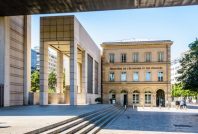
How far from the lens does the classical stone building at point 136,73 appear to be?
64.5 meters

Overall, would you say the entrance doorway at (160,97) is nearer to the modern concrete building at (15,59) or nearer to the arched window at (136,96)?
the arched window at (136,96)

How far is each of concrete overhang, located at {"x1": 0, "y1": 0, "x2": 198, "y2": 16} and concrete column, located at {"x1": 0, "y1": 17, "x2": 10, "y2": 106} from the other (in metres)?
1.16

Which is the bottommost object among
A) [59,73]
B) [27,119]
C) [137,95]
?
[137,95]

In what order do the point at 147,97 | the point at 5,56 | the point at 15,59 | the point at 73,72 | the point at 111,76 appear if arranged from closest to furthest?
the point at 5,56 < the point at 15,59 < the point at 73,72 < the point at 147,97 < the point at 111,76

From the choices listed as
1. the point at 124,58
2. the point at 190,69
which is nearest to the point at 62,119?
the point at 190,69

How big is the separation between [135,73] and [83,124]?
4853cm

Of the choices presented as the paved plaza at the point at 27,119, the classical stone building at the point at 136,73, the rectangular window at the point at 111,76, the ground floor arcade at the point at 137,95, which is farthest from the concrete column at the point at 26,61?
the rectangular window at the point at 111,76

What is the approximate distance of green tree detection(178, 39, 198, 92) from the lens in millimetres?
32675

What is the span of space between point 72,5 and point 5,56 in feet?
24.9

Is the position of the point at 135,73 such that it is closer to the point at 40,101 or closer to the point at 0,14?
the point at 40,101

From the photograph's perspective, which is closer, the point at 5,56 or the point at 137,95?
the point at 5,56

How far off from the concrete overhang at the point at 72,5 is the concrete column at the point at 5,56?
1161 mm

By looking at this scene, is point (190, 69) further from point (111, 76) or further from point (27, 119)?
point (111, 76)

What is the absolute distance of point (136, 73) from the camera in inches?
2584
